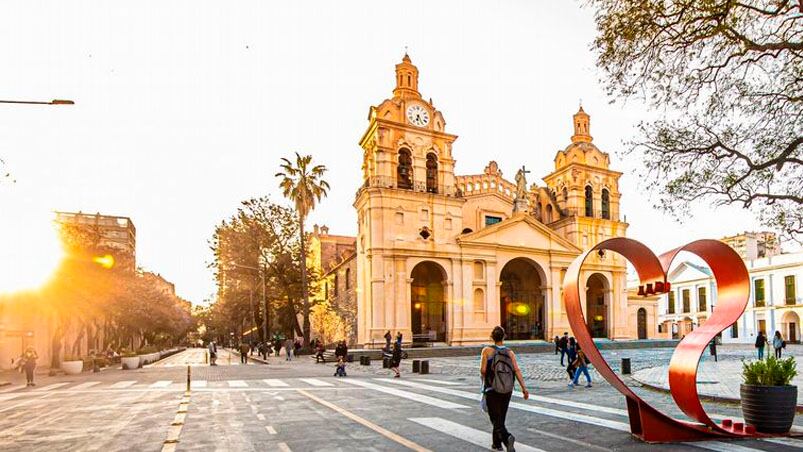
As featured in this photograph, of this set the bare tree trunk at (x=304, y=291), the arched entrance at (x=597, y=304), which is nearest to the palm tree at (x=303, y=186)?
the bare tree trunk at (x=304, y=291)

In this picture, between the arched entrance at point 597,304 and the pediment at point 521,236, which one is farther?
the arched entrance at point 597,304

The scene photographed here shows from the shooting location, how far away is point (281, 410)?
1211cm

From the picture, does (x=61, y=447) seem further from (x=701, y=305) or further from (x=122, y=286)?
(x=701, y=305)

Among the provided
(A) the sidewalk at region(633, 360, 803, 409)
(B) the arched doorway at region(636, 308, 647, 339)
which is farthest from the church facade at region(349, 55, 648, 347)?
(A) the sidewalk at region(633, 360, 803, 409)

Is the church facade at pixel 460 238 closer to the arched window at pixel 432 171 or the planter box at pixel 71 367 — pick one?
the arched window at pixel 432 171

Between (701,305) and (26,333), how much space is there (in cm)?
6321

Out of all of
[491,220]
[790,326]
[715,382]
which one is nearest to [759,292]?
[790,326]

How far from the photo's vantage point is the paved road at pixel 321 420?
8.38 meters

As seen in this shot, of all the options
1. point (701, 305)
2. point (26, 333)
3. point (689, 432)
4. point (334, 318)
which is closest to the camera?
point (689, 432)

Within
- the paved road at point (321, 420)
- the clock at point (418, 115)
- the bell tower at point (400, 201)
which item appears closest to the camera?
the paved road at point (321, 420)

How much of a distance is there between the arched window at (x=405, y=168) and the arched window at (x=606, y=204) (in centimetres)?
2069

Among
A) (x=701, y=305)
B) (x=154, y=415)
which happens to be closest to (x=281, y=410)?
(x=154, y=415)

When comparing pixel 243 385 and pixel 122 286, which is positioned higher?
pixel 122 286

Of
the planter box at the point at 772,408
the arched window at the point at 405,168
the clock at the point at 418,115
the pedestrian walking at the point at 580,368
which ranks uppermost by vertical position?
the clock at the point at 418,115
